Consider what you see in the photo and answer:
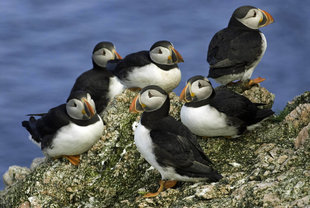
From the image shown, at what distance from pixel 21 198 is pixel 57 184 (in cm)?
43

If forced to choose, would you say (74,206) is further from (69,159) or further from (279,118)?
(279,118)

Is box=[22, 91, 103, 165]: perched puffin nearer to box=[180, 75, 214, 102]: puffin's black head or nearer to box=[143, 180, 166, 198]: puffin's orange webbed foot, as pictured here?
box=[180, 75, 214, 102]: puffin's black head

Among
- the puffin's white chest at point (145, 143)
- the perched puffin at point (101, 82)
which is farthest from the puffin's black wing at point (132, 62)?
the puffin's white chest at point (145, 143)

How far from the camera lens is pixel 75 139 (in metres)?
5.88

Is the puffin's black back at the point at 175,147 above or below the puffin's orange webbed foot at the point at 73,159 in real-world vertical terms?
below

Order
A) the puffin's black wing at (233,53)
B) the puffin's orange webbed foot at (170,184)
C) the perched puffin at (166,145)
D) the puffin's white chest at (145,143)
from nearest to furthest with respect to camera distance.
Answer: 1. the perched puffin at (166,145)
2. the puffin's white chest at (145,143)
3. the puffin's orange webbed foot at (170,184)
4. the puffin's black wing at (233,53)

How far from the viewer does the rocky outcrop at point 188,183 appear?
4316 millimetres

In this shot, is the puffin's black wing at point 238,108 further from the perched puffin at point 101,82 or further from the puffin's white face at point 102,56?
the puffin's white face at point 102,56

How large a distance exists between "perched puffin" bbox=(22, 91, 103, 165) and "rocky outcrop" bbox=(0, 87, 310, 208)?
0.12m

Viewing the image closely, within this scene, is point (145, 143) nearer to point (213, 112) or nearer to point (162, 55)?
point (213, 112)

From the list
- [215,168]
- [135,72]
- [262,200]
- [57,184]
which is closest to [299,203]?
[262,200]

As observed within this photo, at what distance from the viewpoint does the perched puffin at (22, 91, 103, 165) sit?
231 inches

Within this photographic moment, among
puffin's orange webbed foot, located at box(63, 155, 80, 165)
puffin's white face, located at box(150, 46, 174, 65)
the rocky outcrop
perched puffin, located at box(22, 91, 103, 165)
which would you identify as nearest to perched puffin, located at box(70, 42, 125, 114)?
puffin's white face, located at box(150, 46, 174, 65)

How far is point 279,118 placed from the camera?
6.10m
